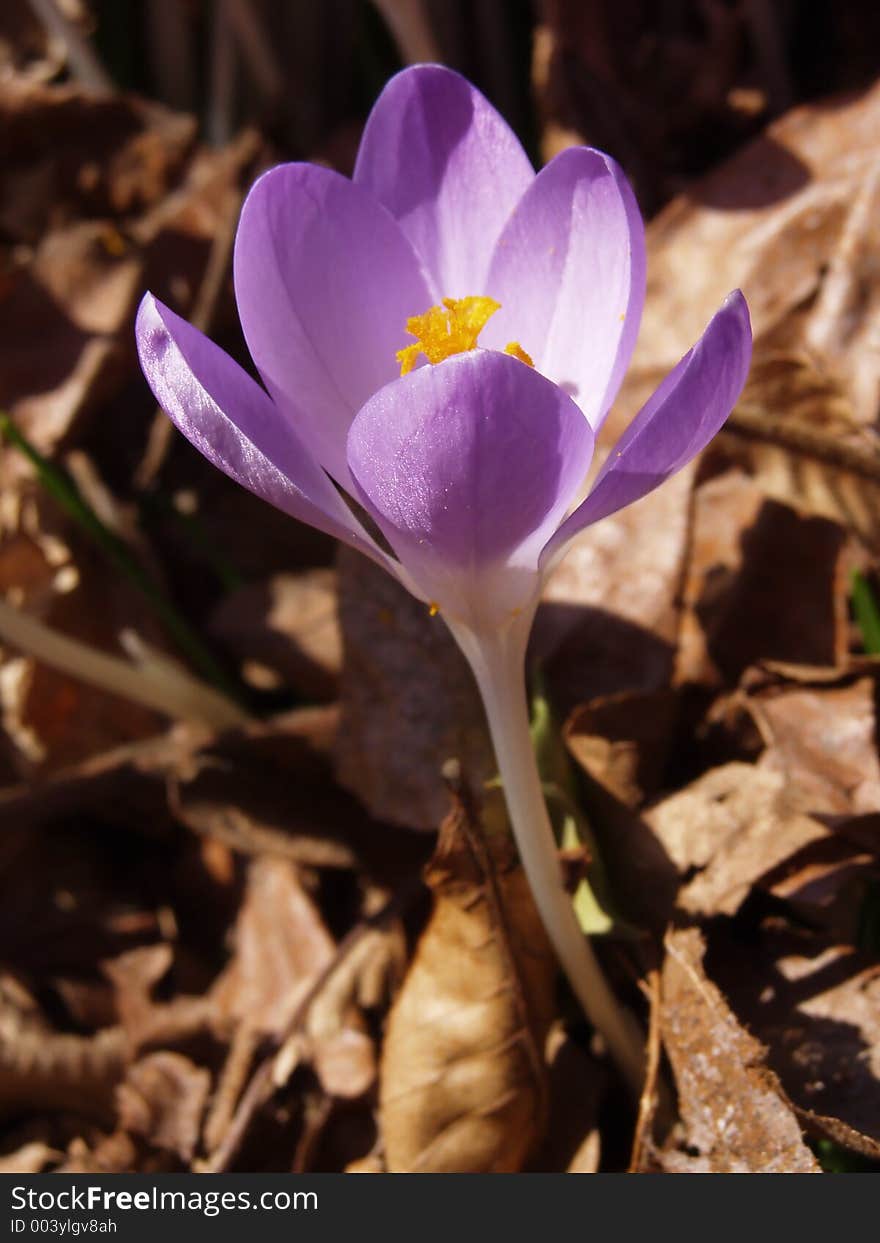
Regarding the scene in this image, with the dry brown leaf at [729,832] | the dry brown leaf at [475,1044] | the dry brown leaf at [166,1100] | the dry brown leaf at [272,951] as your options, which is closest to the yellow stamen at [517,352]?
the dry brown leaf at [475,1044]

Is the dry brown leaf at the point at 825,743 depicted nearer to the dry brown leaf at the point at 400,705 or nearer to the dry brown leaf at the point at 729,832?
the dry brown leaf at the point at 729,832

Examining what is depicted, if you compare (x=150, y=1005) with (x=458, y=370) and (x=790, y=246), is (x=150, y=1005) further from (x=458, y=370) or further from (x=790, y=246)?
(x=790, y=246)

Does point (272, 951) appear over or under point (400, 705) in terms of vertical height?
under

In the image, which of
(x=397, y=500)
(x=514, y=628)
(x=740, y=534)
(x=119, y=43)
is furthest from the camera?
(x=119, y=43)

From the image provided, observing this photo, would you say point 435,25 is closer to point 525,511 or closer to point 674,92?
point 674,92

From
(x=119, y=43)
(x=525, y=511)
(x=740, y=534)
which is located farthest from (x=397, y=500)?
(x=119, y=43)

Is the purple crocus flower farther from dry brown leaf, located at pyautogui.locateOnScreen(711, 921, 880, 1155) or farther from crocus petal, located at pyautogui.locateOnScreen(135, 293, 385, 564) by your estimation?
dry brown leaf, located at pyautogui.locateOnScreen(711, 921, 880, 1155)

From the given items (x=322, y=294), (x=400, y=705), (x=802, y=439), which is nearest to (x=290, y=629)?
(x=400, y=705)
